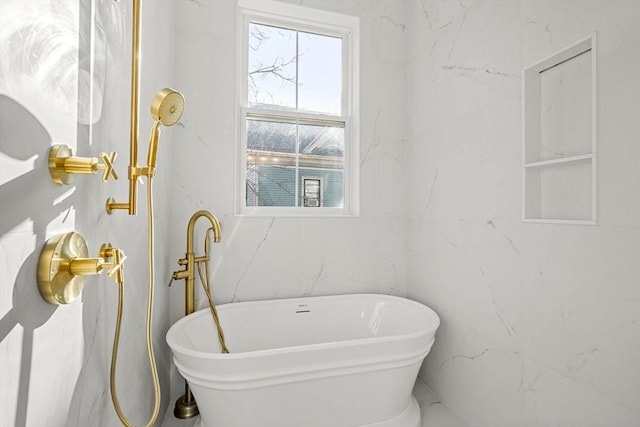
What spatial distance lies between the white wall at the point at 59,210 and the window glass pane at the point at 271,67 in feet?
3.56

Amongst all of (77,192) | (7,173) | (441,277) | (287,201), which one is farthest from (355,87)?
(7,173)

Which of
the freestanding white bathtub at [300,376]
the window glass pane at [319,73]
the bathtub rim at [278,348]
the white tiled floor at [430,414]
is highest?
the window glass pane at [319,73]

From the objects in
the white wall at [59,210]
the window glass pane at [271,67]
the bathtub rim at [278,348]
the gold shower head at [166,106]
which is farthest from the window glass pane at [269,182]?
the gold shower head at [166,106]

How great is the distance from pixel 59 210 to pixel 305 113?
1.79 m

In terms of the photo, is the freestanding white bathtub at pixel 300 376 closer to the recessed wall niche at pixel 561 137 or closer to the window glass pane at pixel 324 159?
the recessed wall niche at pixel 561 137

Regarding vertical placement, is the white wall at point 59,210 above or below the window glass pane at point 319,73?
below

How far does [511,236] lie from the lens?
1510 millimetres

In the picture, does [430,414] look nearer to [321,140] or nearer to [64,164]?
[321,140]

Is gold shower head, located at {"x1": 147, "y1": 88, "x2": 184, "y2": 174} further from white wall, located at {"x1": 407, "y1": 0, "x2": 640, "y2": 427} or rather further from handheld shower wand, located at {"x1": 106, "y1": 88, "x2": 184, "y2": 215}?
white wall, located at {"x1": 407, "y1": 0, "x2": 640, "y2": 427}

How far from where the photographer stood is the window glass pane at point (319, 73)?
92.4 inches

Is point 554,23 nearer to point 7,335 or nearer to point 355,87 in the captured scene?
point 355,87

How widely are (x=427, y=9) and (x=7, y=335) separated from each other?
2588mm

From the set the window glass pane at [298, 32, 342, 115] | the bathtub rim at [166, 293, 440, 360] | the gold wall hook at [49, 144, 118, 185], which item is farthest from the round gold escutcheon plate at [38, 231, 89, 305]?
the window glass pane at [298, 32, 342, 115]

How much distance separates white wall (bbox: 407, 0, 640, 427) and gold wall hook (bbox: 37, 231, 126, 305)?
153 centimetres
